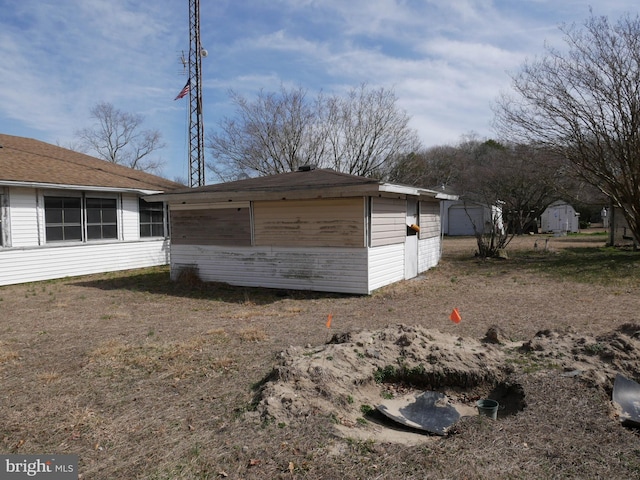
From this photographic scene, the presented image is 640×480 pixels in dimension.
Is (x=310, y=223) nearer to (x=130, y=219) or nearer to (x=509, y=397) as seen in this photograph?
(x=509, y=397)

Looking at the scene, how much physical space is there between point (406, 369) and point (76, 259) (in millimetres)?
12030

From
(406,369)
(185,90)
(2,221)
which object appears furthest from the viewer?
(185,90)

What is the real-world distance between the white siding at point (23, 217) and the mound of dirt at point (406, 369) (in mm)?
10331

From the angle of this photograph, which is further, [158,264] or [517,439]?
[158,264]

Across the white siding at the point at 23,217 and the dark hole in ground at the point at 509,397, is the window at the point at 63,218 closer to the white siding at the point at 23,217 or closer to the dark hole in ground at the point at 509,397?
the white siding at the point at 23,217

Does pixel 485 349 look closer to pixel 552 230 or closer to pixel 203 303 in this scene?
pixel 203 303

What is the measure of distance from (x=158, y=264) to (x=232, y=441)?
45.7ft

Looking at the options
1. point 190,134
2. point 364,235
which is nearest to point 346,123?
point 190,134

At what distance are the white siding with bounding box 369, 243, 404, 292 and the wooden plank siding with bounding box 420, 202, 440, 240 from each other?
2.17 meters

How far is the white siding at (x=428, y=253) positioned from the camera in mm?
13758

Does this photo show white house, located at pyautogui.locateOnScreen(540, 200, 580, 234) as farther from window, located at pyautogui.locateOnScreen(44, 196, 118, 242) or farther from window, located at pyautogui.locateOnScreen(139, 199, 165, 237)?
window, located at pyautogui.locateOnScreen(44, 196, 118, 242)

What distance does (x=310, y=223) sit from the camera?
34.4 ft

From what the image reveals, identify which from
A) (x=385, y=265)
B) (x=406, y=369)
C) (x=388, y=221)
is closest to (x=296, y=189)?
(x=388, y=221)

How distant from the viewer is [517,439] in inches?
135
